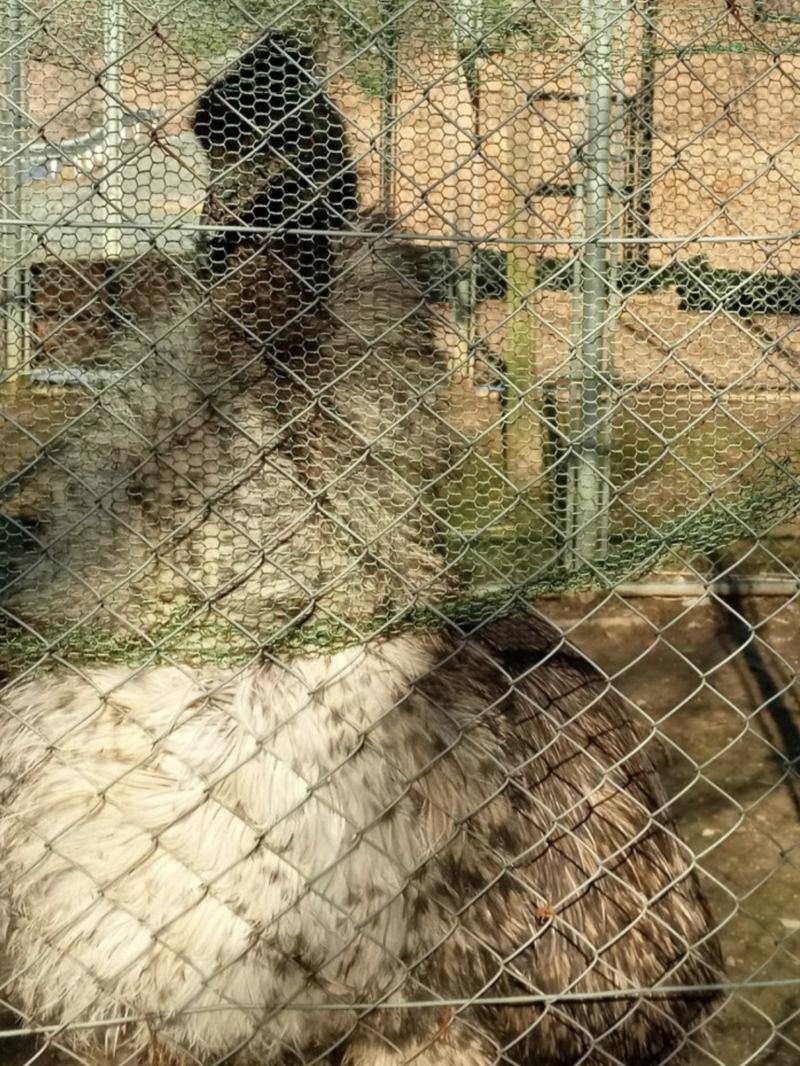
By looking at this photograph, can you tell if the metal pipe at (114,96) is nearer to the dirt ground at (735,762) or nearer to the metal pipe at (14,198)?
the metal pipe at (14,198)

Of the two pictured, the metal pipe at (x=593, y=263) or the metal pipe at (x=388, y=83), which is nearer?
the metal pipe at (x=388, y=83)

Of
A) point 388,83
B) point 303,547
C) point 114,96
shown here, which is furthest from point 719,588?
point 114,96

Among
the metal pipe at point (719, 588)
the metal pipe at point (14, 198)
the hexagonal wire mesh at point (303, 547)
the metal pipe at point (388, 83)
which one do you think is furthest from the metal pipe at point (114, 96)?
the metal pipe at point (719, 588)

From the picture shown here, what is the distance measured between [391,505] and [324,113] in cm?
79

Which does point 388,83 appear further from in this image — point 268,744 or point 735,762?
point 735,762

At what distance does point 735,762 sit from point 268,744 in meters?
2.29

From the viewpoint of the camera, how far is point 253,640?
2100 mm

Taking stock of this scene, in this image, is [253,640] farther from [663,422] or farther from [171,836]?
[663,422]

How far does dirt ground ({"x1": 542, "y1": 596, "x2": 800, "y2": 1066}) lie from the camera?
104 inches

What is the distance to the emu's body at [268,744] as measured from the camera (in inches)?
84.4

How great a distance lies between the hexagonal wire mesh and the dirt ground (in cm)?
21

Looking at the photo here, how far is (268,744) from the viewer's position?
7.13ft

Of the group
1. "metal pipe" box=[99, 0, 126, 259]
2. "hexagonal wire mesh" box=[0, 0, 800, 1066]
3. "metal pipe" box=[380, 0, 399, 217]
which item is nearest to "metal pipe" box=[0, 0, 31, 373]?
"hexagonal wire mesh" box=[0, 0, 800, 1066]

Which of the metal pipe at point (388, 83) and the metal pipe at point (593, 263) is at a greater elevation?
the metal pipe at point (388, 83)
